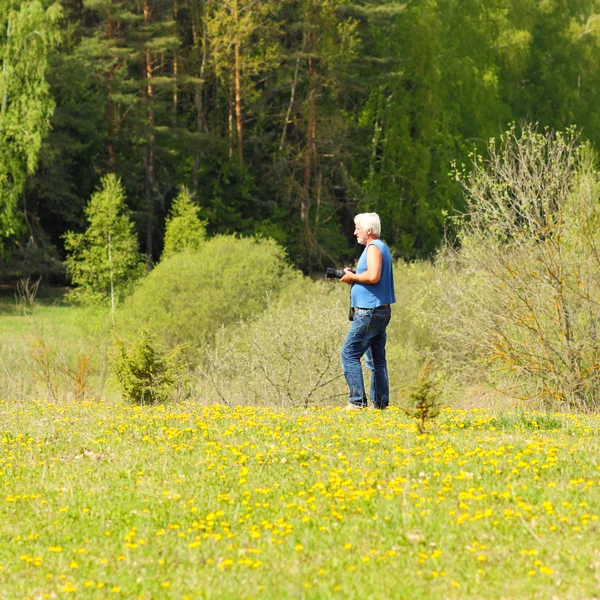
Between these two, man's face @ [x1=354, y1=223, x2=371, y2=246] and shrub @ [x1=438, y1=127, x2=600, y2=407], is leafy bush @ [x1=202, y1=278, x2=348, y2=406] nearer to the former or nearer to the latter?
shrub @ [x1=438, y1=127, x2=600, y2=407]

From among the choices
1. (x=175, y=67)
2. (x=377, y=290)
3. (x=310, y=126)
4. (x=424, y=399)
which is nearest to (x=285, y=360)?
(x=377, y=290)

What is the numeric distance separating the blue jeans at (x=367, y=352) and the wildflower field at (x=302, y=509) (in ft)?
2.00

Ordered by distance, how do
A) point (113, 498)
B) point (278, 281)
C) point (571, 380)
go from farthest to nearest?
point (278, 281) < point (571, 380) < point (113, 498)

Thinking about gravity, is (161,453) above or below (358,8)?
below

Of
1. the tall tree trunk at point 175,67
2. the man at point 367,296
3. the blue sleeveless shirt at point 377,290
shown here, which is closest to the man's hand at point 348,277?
the man at point 367,296

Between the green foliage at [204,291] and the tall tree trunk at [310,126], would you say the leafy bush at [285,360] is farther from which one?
the tall tree trunk at [310,126]

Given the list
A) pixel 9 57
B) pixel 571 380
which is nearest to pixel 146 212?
pixel 9 57

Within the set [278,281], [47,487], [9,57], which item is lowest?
[278,281]

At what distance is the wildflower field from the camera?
221 inches

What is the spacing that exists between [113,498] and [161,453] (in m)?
1.07

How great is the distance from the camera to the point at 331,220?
46.5 metres

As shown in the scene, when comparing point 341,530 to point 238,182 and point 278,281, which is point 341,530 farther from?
point 238,182

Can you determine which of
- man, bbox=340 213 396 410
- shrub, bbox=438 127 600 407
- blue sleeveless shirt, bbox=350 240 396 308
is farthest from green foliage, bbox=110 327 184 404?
shrub, bbox=438 127 600 407

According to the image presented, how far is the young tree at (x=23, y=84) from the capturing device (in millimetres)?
35438
